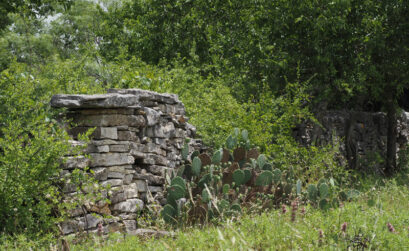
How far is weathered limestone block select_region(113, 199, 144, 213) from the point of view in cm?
590

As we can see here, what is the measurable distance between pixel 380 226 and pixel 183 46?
10.9 metres

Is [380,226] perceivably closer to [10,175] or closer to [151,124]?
[151,124]

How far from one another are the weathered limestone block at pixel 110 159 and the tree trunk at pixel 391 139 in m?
9.28

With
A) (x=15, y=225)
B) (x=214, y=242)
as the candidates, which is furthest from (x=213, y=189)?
(x=15, y=225)

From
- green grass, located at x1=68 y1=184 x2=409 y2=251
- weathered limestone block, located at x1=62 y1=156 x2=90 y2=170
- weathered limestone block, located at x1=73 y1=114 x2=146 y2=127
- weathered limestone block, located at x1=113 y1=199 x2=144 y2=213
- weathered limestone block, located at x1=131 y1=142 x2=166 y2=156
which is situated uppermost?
weathered limestone block, located at x1=73 y1=114 x2=146 y2=127

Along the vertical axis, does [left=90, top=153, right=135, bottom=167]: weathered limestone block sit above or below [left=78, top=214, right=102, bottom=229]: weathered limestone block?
above

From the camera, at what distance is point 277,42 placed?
11.6m

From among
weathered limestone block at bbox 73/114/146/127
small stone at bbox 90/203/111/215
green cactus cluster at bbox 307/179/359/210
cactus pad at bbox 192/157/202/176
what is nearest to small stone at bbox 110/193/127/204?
small stone at bbox 90/203/111/215

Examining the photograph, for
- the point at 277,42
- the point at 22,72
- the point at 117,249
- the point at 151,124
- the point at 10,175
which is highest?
the point at 277,42

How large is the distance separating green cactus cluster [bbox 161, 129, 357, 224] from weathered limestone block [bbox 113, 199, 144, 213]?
14.0 inches

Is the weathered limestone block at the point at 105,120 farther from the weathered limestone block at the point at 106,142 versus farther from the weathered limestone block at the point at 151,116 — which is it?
the weathered limestone block at the point at 151,116

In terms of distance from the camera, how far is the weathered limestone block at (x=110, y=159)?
19.0 feet

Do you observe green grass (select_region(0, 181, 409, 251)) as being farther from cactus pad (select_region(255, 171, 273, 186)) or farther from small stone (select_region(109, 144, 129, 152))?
cactus pad (select_region(255, 171, 273, 186))

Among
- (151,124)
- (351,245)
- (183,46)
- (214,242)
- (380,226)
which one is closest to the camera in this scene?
(351,245)
